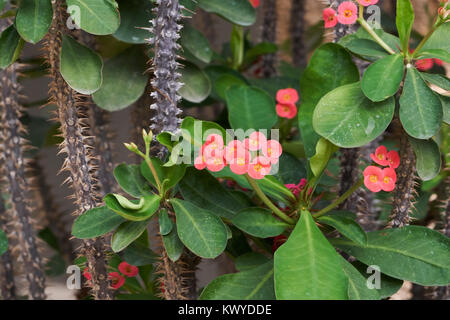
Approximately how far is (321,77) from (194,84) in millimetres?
265

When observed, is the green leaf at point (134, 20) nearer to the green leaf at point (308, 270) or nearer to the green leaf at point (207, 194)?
the green leaf at point (207, 194)

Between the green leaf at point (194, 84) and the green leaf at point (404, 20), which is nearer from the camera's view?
the green leaf at point (404, 20)

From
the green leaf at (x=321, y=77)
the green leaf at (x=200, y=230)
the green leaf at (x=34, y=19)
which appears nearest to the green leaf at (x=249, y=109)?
the green leaf at (x=321, y=77)

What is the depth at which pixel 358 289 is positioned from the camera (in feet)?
2.36

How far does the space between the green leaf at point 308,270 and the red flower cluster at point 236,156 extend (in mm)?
111

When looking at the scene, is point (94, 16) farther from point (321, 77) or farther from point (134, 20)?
point (321, 77)

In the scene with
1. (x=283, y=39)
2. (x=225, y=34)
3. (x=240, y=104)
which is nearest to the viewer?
(x=240, y=104)

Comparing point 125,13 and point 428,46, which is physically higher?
point 125,13

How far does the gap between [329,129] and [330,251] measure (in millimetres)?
163

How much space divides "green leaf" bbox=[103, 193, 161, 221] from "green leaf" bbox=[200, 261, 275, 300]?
140 millimetres

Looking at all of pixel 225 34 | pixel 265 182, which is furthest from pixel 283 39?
pixel 265 182

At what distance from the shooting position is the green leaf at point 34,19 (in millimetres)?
693
